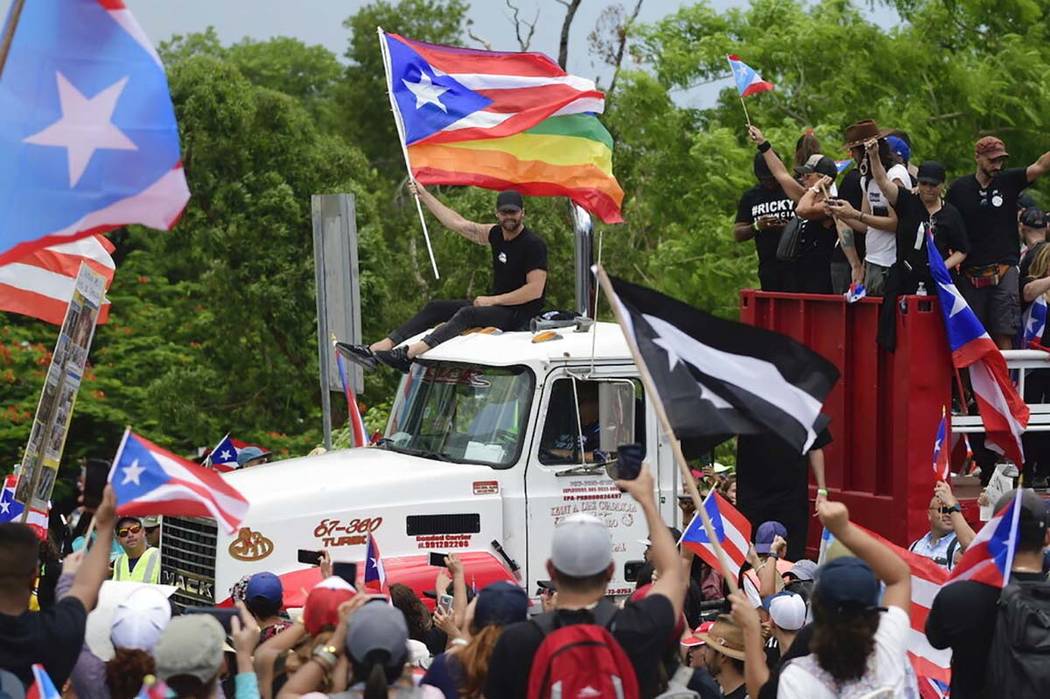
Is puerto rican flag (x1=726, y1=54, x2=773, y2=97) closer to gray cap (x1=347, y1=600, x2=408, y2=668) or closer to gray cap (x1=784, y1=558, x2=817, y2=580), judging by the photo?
gray cap (x1=784, y1=558, x2=817, y2=580)

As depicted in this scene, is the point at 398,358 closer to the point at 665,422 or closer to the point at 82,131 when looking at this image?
the point at 82,131

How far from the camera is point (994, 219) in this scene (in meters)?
12.2

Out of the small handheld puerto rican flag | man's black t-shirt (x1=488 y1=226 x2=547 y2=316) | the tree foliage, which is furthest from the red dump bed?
the tree foliage

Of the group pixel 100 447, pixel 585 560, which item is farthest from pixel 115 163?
pixel 100 447

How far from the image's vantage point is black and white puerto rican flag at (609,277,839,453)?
7109 millimetres

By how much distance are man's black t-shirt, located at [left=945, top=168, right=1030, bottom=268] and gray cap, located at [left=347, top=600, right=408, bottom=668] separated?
7.55 metres

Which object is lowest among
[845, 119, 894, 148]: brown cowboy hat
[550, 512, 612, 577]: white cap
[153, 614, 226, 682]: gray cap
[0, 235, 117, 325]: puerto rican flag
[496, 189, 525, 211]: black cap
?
[153, 614, 226, 682]: gray cap

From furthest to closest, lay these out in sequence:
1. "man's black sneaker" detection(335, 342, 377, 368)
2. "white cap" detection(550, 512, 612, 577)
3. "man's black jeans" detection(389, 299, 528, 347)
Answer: "man's black sneaker" detection(335, 342, 377, 368), "man's black jeans" detection(389, 299, 528, 347), "white cap" detection(550, 512, 612, 577)

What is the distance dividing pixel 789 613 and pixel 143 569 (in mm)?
4672

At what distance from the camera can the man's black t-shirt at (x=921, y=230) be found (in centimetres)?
1153

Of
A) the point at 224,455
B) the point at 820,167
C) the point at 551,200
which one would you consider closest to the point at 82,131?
the point at 820,167

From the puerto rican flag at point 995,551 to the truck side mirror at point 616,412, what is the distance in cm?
493

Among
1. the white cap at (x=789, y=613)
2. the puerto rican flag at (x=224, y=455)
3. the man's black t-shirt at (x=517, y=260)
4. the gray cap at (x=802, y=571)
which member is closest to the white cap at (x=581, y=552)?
the white cap at (x=789, y=613)

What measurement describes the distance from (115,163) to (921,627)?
4.41 metres
